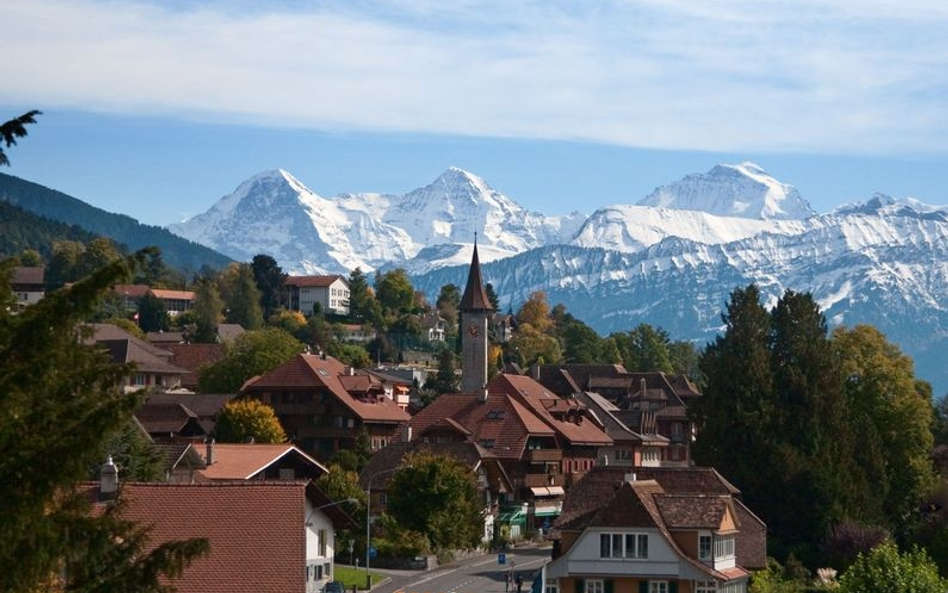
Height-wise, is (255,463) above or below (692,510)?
above

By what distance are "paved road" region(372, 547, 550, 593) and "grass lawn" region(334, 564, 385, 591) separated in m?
0.66

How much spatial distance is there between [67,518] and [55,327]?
2448 mm

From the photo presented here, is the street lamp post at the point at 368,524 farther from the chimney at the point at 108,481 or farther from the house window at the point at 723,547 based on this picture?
the chimney at the point at 108,481

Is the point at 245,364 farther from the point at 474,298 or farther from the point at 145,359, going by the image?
the point at 474,298

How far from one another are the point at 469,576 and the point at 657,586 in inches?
512

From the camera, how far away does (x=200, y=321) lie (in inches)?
7515

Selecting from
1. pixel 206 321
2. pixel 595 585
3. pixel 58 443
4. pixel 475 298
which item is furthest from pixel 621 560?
pixel 206 321

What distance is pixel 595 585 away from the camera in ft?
238

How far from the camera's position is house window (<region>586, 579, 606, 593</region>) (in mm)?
72375

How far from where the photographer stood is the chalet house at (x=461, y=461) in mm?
98312

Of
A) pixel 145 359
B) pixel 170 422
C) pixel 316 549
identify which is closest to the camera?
pixel 316 549

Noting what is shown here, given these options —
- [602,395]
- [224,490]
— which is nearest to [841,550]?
[224,490]

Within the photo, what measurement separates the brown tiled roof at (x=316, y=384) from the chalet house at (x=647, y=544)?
4776 cm

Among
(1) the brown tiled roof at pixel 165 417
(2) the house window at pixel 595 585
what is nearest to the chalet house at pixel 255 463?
(2) the house window at pixel 595 585
